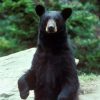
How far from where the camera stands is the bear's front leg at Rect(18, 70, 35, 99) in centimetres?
516

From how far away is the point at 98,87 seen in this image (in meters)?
7.72

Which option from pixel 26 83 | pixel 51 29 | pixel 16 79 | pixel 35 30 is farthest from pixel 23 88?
pixel 35 30

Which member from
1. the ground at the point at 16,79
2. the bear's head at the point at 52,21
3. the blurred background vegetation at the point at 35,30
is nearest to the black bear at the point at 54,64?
the bear's head at the point at 52,21

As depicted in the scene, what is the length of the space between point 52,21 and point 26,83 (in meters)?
0.75

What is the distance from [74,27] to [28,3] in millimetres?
1108

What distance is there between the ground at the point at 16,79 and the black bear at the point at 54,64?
1.46 metres

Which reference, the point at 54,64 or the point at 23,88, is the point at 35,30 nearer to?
the point at 23,88

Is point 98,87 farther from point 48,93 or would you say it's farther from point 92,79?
point 48,93

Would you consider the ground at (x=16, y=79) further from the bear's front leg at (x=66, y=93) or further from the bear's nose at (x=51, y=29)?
the bear's nose at (x=51, y=29)

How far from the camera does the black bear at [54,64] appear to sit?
4.93 metres

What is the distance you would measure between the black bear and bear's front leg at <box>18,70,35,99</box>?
0.01 metres

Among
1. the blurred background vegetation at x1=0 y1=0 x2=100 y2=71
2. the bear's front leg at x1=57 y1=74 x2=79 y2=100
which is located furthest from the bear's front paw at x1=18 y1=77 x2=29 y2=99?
the blurred background vegetation at x1=0 y1=0 x2=100 y2=71

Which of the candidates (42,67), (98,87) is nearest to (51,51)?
(42,67)

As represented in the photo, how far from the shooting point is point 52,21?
4.90 meters
